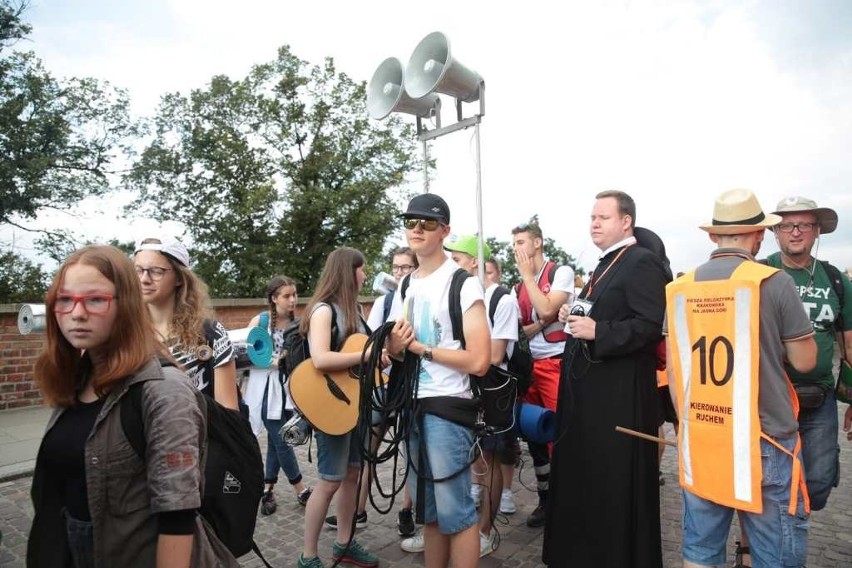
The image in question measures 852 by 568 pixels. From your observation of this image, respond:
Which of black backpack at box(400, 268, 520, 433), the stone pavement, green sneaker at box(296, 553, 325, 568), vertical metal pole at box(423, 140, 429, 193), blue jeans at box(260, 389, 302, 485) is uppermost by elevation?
vertical metal pole at box(423, 140, 429, 193)

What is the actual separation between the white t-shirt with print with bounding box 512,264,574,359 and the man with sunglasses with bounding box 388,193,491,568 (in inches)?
68.1

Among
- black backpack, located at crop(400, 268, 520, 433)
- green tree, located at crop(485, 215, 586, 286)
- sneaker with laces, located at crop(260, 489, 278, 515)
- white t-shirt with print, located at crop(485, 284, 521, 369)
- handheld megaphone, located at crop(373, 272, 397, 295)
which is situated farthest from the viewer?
green tree, located at crop(485, 215, 586, 286)

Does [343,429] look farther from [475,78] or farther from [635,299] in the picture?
[475,78]

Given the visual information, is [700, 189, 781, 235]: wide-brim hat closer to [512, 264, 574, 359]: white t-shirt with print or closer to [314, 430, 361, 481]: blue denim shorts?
[512, 264, 574, 359]: white t-shirt with print

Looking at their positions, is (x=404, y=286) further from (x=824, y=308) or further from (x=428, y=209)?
(x=824, y=308)

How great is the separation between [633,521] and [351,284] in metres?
2.11

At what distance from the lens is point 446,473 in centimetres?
259

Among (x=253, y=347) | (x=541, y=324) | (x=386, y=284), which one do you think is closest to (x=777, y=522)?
(x=541, y=324)

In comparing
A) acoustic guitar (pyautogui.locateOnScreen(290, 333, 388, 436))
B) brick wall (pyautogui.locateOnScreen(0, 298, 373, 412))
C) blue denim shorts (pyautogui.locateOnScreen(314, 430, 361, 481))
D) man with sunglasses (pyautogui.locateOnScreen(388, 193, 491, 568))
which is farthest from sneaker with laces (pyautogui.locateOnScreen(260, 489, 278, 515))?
brick wall (pyautogui.locateOnScreen(0, 298, 373, 412))

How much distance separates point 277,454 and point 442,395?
2.65 m

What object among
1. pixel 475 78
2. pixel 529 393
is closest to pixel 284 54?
pixel 475 78

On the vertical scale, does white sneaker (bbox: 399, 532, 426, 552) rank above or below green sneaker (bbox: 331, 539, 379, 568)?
below

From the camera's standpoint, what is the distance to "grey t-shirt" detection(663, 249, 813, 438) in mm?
2301

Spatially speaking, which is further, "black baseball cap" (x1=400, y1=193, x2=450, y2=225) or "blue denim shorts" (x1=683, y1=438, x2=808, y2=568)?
"black baseball cap" (x1=400, y1=193, x2=450, y2=225)
